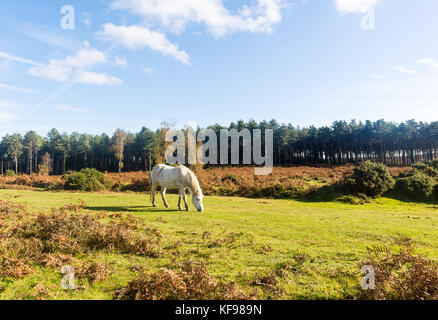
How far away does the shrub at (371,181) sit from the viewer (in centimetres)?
2462

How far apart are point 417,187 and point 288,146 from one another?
57.1 meters

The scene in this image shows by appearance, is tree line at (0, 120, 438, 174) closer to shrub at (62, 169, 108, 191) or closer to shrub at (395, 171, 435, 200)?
shrub at (62, 169, 108, 191)

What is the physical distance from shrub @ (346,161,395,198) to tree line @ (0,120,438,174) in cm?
4755

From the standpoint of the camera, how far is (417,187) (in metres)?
24.8

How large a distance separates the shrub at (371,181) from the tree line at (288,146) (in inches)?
1872

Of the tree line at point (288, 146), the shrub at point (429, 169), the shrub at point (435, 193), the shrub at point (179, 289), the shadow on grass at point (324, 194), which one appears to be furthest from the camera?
the tree line at point (288, 146)

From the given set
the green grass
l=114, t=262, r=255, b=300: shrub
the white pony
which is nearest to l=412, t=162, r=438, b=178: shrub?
the green grass

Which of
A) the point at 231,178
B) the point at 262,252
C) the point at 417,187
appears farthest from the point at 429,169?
the point at 262,252

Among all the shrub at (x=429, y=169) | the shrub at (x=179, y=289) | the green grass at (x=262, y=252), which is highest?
the shrub at (x=429, y=169)

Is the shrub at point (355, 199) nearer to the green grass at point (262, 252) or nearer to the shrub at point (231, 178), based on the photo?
the green grass at point (262, 252)

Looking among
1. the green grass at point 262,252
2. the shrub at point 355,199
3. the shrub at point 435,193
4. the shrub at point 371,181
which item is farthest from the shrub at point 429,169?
the green grass at point 262,252

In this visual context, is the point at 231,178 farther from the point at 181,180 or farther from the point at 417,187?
the point at 417,187
